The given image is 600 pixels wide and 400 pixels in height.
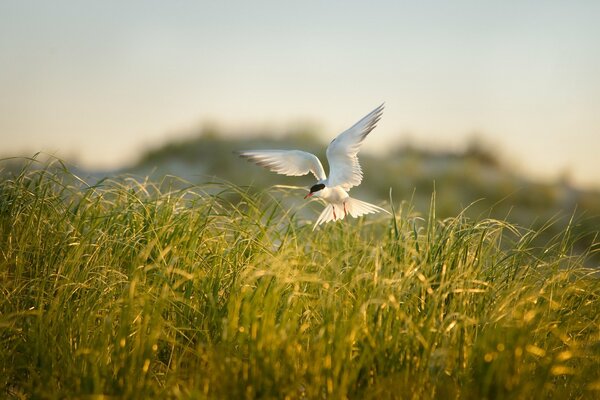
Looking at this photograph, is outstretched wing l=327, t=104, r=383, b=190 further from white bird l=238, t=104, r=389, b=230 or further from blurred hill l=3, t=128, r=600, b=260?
blurred hill l=3, t=128, r=600, b=260

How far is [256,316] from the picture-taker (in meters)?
3.72

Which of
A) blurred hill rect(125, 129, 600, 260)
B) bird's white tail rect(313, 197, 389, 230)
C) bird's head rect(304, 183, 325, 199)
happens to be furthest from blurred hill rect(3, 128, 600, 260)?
bird's head rect(304, 183, 325, 199)

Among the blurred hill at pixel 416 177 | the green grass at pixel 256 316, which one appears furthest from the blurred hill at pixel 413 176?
the green grass at pixel 256 316

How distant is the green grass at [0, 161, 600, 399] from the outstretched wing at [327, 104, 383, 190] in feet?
1.76

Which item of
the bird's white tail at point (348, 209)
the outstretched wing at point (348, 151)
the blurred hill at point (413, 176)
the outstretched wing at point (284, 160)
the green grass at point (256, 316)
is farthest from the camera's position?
the blurred hill at point (413, 176)

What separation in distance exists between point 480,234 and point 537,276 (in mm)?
472

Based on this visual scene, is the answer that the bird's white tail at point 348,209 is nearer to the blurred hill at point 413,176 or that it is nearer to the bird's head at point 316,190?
the bird's head at point 316,190

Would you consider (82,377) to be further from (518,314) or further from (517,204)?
(517,204)

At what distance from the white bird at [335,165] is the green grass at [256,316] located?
1.35ft

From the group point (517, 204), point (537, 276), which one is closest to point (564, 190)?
point (517, 204)

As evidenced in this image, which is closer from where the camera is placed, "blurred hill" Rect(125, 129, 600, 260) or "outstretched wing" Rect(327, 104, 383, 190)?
"outstretched wing" Rect(327, 104, 383, 190)

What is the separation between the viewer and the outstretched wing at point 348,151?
15.9 feet

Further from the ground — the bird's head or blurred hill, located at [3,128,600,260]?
the bird's head

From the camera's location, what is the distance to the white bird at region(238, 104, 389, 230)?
4934mm
